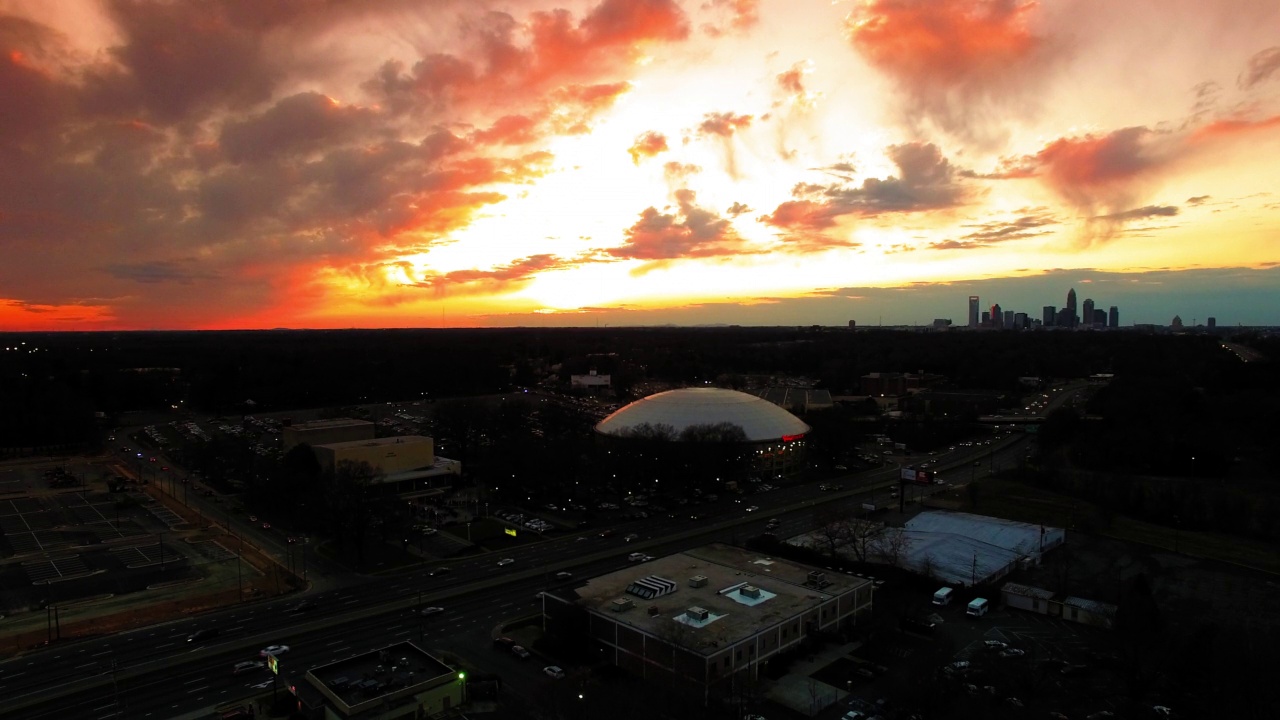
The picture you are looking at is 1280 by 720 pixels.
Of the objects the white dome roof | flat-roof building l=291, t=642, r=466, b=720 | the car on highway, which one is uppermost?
the white dome roof

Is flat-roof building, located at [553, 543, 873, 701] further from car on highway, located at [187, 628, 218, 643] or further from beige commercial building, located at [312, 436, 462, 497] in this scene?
beige commercial building, located at [312, 436, 462, 497]

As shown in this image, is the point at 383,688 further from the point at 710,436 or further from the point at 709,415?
the point at 709,415

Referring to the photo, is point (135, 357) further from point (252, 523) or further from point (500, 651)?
point (500, 651)

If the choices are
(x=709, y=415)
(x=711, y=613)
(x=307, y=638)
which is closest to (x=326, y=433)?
(x=709, y=415)

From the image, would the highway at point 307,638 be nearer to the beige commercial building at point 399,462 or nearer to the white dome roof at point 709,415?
the beige commercial building at point 399,462

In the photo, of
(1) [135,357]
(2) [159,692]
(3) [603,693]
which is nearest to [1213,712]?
(3) [603,693]

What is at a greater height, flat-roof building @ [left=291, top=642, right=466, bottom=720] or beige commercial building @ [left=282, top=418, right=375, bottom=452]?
beige commercial building @ [left=282, top=418, right=375, bottom=452]

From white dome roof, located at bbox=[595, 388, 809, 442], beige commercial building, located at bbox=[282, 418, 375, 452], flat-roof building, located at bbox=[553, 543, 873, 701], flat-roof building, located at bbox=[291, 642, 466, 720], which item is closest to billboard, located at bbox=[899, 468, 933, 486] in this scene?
white dome roof, located at bbox=[595, 388, 809, 442]

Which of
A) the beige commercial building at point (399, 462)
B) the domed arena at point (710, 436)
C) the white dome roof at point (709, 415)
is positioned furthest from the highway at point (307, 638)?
the white dome roof at point (709, 415)
